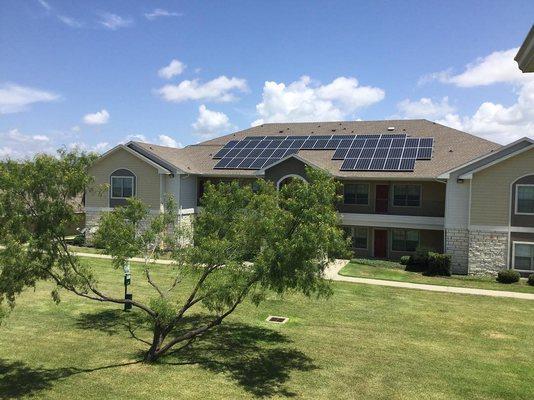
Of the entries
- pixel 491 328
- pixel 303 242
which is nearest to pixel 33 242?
pixel 303 242

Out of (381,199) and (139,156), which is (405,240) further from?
(139,156)

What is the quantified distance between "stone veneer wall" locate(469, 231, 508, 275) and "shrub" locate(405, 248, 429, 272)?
2.54m

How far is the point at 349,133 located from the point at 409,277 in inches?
631

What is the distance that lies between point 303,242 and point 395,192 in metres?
21.9

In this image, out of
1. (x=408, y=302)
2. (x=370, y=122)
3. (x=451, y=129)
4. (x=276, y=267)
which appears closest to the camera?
(x=276, y=267)

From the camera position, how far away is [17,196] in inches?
434

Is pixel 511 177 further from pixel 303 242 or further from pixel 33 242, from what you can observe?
pixel 33 242

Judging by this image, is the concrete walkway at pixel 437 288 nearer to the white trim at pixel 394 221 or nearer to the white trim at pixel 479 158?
the white trim at pixel 394 221

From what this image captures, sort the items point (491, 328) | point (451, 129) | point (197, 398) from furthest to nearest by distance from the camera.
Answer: point (451, 129) → point (491, 328) → point (197, 398)

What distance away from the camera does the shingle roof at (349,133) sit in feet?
99.9

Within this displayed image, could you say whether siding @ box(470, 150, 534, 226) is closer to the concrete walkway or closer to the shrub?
the shrub

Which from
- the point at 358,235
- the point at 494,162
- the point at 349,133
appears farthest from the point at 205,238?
the point at 349,133

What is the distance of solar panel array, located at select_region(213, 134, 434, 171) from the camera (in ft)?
104

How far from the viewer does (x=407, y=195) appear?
1232 inches
